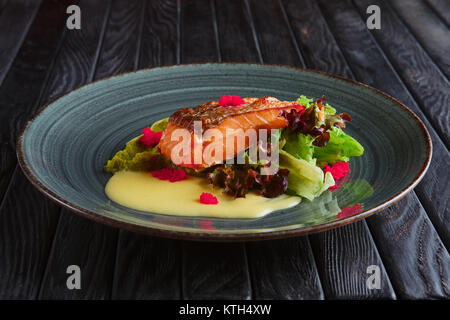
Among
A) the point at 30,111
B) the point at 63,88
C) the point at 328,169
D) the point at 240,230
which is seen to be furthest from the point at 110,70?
the point at 240,230

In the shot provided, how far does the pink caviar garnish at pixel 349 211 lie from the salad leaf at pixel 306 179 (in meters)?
0.24

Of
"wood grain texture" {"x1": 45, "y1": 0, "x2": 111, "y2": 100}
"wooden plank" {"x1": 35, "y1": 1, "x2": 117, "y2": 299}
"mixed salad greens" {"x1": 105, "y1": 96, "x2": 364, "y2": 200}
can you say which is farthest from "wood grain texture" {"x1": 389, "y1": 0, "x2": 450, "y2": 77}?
"wooden plank" {"x1": 35, "y1": 1, "x2": 117, "y2": 299}

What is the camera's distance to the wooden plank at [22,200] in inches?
96.7

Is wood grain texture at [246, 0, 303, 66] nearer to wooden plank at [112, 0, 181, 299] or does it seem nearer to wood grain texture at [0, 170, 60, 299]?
wood grain texture at [0, 170, 60, 299]

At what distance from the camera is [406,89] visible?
4.49 m

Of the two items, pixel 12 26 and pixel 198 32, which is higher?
pixel 12 26

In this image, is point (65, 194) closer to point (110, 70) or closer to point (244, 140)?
point (244, 140)

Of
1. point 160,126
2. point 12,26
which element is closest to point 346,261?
point 160,126

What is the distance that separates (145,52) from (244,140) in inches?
98.6

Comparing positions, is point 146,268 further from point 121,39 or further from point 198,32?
point 198,32

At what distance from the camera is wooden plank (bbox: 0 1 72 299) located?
246 cm

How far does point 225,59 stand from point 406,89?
5.17 ft

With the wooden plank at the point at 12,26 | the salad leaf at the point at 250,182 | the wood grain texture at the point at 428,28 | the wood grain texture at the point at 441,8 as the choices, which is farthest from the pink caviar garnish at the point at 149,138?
the wood grain texture at the point at 441,8

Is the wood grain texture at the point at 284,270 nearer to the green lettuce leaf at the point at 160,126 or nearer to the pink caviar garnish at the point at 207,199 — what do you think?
the pink caviar garnish at the point at 207,199
